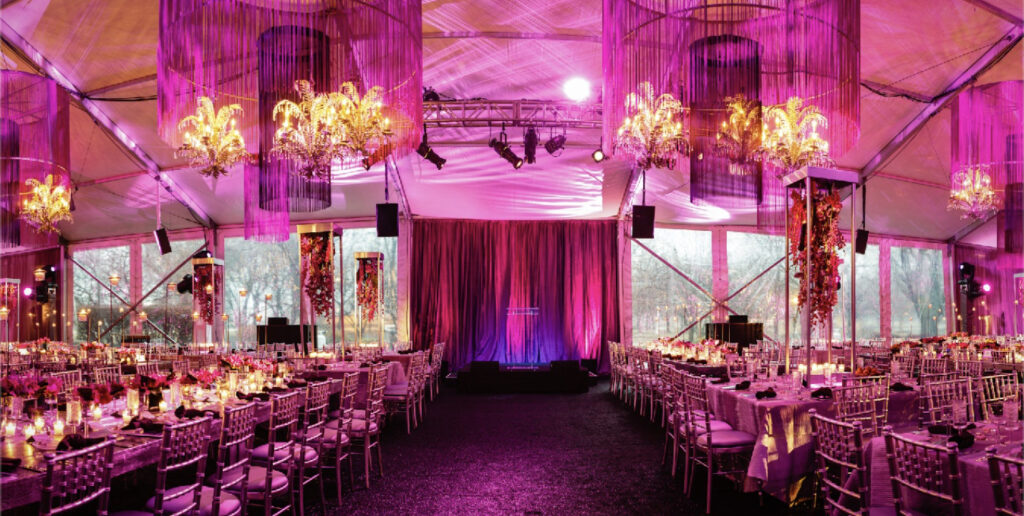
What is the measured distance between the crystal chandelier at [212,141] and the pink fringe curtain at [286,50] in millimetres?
1111

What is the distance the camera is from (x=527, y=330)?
572 inches

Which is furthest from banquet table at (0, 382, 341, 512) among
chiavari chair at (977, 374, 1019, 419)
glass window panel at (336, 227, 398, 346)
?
glass window panel at (336, 227, 398, 346)

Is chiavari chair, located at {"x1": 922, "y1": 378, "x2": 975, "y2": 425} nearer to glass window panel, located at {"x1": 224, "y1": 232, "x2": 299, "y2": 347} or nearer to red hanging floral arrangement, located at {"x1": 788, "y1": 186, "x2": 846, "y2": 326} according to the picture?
red hanging floral arrangement, located at {"x1": 788, "y1": 186, "x2": 846, "y2": 326}

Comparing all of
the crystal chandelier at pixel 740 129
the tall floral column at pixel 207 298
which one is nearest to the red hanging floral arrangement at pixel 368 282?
the tall floral column at pixel 207 298

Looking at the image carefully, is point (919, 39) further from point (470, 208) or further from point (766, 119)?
point (470, 208)

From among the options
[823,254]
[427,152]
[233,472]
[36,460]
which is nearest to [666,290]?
[427,152]

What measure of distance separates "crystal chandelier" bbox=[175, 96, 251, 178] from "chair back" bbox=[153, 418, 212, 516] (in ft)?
13.8

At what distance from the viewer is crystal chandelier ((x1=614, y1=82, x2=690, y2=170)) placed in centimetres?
616

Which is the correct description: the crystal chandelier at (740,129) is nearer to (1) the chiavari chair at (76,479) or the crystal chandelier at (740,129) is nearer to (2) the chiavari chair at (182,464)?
(2) the chiavari chair at (182,464)

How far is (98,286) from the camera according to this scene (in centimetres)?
1711

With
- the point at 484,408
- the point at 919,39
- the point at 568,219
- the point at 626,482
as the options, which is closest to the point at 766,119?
the point at 919,39

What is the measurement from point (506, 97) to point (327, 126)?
4.94 meters

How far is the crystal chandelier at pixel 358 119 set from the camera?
19.0 ft

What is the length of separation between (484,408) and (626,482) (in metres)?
4.45
